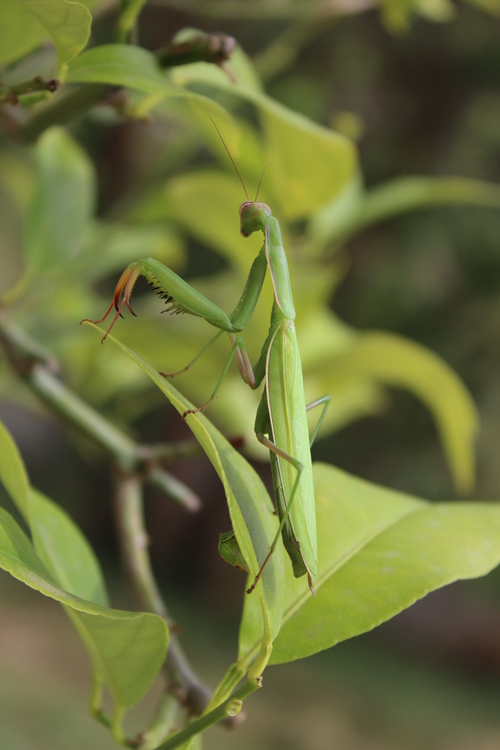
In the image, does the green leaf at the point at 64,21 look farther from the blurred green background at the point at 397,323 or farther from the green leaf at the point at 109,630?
the blurred green background at the point at 397,323

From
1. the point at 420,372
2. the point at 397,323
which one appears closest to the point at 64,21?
the point at 420,372

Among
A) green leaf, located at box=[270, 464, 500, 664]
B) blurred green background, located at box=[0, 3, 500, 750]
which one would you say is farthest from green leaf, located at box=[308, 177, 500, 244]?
blurred green background, located at box=[0, 3, 500, 750]

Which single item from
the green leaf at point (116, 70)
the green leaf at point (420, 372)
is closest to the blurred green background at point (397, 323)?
the green leaf at point (420, 372)

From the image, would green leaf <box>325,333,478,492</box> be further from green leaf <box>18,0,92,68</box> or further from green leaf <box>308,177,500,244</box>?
green leaf <box>18,0,92,68</box>

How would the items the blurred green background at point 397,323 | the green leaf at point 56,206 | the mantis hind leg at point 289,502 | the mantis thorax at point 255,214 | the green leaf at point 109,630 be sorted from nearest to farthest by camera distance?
the green leaf at point 109,630 < the mantis hind leg at point 289,502 < the mantis thorax at point 255,214 < the green leaf at point 56,206 < the blurred green background at point 397,323

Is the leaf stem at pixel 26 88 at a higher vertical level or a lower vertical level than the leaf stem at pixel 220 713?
higher

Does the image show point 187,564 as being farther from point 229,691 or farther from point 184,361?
point 229,691
